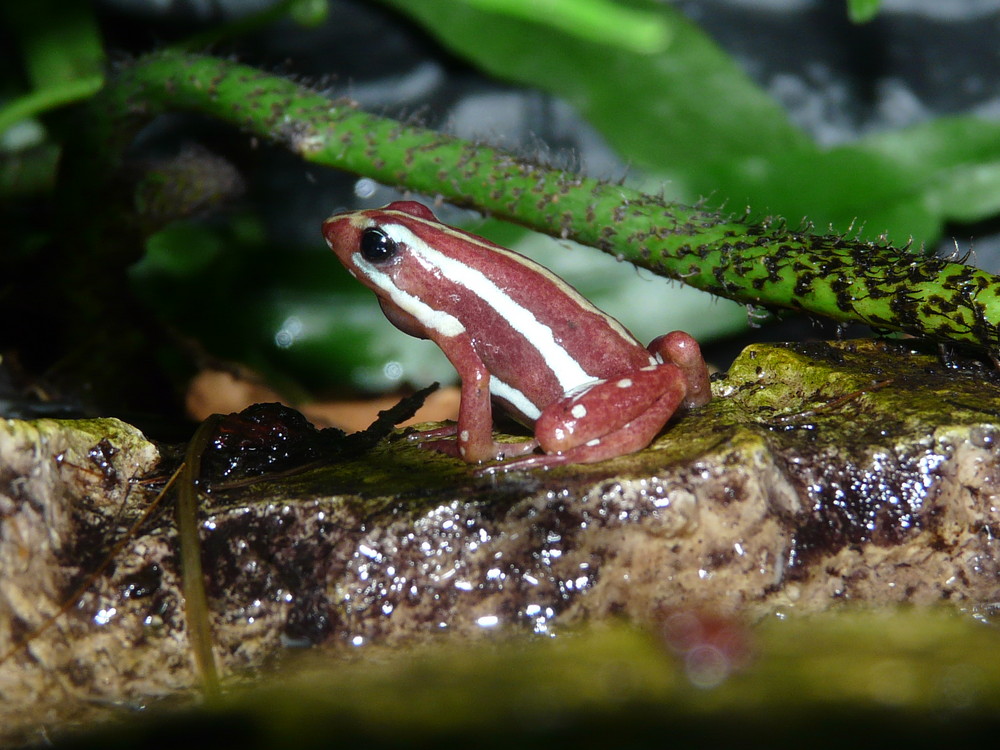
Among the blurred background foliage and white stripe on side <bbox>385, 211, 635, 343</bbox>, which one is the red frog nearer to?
white stripe on side <bbox>385, 211, 635, 343</bbox>

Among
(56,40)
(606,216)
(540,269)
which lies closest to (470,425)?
(540,269)

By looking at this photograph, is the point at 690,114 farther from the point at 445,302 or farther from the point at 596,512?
the point at 596,512

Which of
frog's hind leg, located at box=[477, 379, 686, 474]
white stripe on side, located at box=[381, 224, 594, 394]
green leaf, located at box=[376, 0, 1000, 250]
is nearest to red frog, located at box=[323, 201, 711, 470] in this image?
white stripe on side, located at box=[381, 224, 594, 394]

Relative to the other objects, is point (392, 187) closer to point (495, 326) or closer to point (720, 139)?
point (495, 326)

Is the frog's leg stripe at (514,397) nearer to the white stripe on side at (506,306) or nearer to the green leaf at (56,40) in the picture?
the white stripe on side at (506,306)

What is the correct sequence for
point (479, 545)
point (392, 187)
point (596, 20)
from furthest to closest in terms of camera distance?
1. point (392, 187)
2. point (479, 545)
3. point (596, 20)

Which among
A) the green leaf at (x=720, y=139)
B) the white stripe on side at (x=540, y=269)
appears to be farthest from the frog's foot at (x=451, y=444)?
the green leaf at (x=720, y=139)
